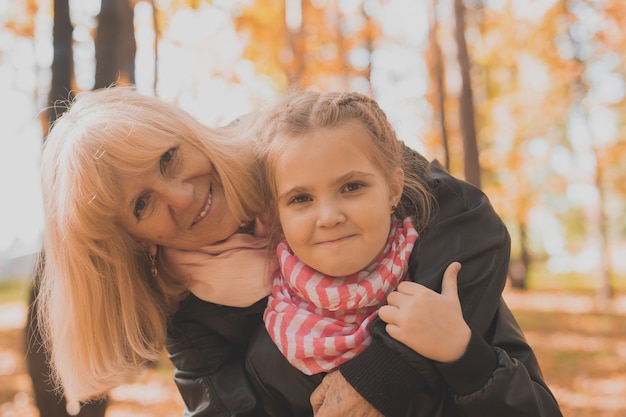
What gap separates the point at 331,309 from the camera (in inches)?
74.0

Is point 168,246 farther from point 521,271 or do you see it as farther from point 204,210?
point 521,271

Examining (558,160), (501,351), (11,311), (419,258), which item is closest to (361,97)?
(419,258)

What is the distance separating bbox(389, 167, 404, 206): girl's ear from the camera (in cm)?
198

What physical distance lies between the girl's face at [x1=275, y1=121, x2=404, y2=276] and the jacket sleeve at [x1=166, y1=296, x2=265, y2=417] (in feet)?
1.46

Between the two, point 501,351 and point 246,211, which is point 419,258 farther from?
point 246,211

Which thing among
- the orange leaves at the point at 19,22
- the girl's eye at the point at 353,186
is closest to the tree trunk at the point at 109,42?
the girl's eye at the point at 353,186

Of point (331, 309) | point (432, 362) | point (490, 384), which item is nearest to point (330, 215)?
point (331, 309)

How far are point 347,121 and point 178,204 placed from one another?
62cm

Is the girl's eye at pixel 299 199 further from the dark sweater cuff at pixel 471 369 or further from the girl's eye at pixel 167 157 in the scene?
the dark sweater cuff at pixel 471 369

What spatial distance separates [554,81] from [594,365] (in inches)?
263

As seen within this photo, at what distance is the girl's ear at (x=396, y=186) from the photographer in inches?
77.8

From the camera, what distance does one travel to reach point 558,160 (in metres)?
16.4

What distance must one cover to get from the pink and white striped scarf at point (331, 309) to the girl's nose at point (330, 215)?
219mm

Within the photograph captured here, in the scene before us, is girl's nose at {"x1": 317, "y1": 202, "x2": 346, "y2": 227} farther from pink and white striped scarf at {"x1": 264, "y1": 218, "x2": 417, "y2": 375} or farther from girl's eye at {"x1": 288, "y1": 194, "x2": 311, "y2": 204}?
pink and white striped scarf at {"x1": 264, "y1": 218, "x2": 417, "y2": 375}
